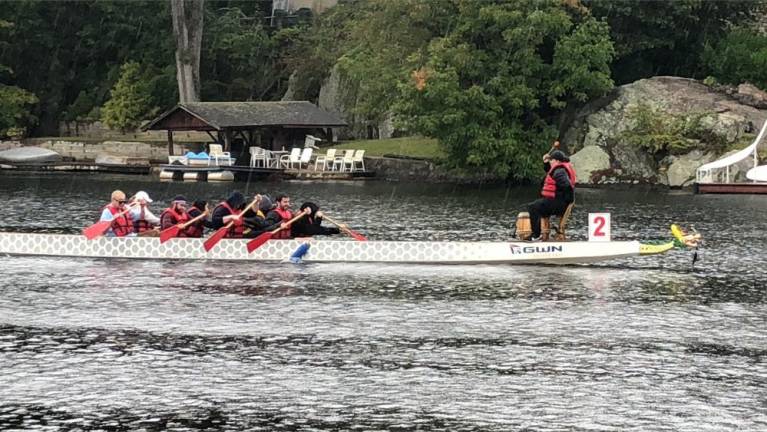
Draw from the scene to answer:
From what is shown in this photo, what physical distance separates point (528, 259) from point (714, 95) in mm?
43222

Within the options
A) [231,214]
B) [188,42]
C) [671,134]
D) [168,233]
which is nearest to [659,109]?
[671,134]

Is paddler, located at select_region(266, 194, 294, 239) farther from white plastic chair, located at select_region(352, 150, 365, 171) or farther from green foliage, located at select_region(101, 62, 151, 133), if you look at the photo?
green foliage, located at select_region(101, 62, 151, 133)

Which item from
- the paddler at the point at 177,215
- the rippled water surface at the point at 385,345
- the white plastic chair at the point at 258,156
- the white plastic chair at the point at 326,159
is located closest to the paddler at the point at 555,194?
the rippled water surface at the point at 385,345

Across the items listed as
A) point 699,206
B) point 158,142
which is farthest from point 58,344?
point 158,142

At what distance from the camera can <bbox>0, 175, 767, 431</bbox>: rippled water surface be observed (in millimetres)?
19062

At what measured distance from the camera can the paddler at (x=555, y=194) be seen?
3312 cm

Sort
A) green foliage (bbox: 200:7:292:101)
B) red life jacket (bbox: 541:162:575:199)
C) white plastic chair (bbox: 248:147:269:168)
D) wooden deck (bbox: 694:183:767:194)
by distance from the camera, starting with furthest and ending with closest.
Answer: green foliage (bbox: 200:7:292:101) < white plastic chair (bbox: 248:147:269:168) < wooden deck (bbox: 694:183:767:194) < red life jacket (bbox: 541:162:575:199)

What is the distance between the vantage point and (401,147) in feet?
267

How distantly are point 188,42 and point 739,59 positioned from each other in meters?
35.7

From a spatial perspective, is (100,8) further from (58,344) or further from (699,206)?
(58,344)

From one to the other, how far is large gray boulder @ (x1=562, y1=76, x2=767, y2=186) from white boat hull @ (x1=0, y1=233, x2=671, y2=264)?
37.4m

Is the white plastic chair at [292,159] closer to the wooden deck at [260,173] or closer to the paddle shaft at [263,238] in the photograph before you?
the wooden deck at [260,173]

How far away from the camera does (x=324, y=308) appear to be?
27578 mm

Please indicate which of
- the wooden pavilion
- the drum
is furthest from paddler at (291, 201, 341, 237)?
the wooden pavilion
